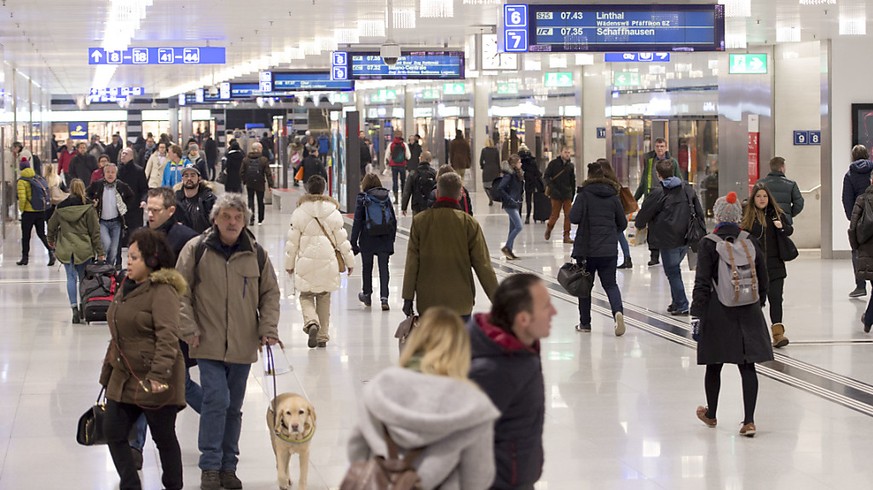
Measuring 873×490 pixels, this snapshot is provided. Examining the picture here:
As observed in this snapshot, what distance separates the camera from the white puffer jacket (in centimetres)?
1113

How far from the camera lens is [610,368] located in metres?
10.4

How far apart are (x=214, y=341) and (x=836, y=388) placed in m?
5.09

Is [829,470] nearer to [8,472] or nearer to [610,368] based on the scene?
[610,368]

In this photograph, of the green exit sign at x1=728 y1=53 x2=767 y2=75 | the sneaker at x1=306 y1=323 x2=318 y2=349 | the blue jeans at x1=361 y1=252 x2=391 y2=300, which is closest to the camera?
the sneaker at x1=306 y1=323 x2=318 y2=349

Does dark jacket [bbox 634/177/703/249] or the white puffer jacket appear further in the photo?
dark jacket [bbox 634/177/703/249]

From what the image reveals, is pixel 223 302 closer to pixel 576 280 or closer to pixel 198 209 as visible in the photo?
pixel 198 209

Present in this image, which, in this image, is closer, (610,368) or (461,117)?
(610,368)

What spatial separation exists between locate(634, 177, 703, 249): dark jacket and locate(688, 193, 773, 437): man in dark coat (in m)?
4.93

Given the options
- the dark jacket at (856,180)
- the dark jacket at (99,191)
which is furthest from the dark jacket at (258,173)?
the dark jacket at (856,180)

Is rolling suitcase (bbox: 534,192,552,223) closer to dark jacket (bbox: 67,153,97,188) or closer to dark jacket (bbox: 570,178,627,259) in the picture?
dark jacket (bbox: 67,153,97,188)

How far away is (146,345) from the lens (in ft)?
19.9

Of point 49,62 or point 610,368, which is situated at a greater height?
point 49,62

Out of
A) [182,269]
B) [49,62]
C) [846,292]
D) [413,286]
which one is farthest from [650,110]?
[182,269]

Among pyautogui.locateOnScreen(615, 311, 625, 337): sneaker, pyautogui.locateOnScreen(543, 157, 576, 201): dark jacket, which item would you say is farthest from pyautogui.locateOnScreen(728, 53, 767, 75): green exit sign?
pyautogui.locateOnScreen(615, 311, 625, 337): sneaker
